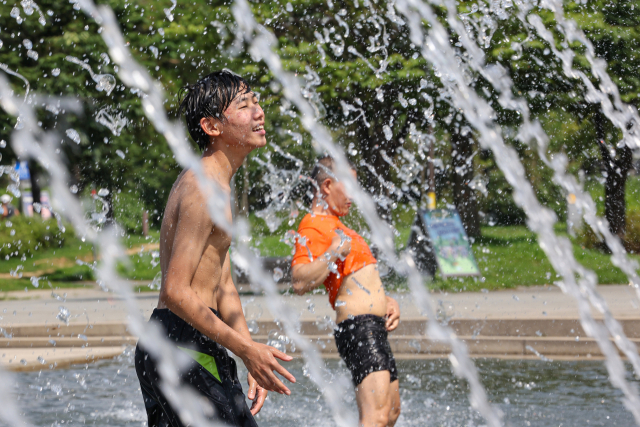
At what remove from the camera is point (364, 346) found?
151 inches

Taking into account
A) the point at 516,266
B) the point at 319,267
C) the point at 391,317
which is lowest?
the point at 391,317

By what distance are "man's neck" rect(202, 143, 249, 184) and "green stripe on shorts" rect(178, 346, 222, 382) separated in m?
0.57

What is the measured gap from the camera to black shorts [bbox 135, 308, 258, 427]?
259cm

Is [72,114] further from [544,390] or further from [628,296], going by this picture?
[544,390]

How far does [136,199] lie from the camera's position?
3834 centimetres

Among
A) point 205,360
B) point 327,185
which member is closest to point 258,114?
point 205,360

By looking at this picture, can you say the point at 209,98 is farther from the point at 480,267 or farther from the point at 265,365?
the point at 480,267

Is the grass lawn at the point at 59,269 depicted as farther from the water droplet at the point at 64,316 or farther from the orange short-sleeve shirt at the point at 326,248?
the orange short-sleeve shirt at the point at 326,248

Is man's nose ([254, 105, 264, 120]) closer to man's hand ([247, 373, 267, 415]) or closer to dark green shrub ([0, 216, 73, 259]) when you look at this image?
man's hand ([247, 373, 267, 415])

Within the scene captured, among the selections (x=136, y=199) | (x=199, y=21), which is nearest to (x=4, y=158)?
(x=199, y=21)

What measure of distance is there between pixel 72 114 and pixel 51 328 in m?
14.0

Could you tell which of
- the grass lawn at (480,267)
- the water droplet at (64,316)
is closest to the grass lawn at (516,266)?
the grass lawn at (480,267)

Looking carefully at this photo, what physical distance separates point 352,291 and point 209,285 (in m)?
1.41

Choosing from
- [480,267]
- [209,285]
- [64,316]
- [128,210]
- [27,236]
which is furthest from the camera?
[128,210]
